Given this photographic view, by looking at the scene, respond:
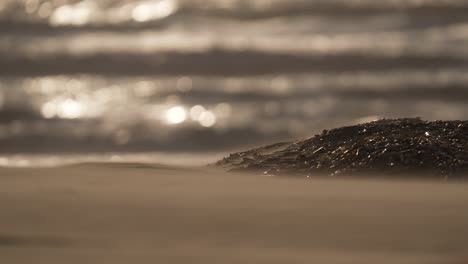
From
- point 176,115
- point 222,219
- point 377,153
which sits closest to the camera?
point 222,219

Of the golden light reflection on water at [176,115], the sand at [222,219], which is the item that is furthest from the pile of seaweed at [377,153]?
the golden light reflection on water at [176,115]

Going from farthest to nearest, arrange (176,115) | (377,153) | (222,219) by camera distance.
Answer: (176,115) < (377,153) < (222,219)

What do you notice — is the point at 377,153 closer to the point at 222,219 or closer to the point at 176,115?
the point at 222,219

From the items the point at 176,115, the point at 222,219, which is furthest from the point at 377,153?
the point at 176,115

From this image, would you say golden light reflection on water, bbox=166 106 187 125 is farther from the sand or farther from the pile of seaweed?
the sand

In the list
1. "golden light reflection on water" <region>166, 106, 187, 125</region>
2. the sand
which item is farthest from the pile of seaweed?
"golden light reflection on water" <region>166, 106, 187, 125</region>

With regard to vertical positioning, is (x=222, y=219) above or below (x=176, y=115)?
below
